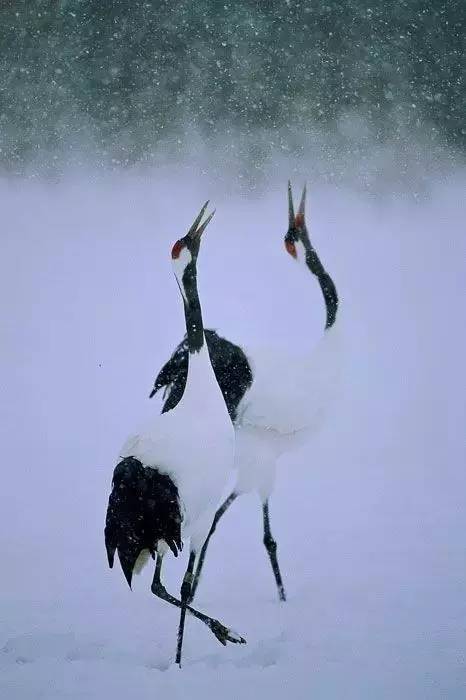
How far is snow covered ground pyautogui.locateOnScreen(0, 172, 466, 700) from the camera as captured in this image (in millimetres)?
1959

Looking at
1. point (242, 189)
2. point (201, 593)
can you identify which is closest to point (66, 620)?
point (201, 593)

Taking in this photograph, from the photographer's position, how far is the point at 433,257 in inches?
85.7

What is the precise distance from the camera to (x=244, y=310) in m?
2.12

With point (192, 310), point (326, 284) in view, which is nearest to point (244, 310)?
point (192, 310)

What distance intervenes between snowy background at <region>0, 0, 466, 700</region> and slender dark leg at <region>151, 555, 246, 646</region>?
29 mm

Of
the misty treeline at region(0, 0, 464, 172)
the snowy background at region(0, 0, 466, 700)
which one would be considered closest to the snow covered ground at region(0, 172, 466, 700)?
the snowy background at region(0, 0, 466, 700)

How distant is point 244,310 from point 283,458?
1.44ft

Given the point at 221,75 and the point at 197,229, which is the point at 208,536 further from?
the point at 221,75

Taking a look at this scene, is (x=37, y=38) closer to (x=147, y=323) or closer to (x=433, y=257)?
(x=147, y=323)

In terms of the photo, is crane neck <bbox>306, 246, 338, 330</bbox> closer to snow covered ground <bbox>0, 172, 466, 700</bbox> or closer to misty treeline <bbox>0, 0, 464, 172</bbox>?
snow covered ground <bbox>0, 172, 466, 700</bbox>

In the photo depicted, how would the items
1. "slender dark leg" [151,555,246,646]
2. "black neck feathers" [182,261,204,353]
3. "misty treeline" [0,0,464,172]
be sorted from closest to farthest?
"slender dark leg" [151,555,246,646] < "black neck feathers" [182,261,204,353] < "misty treeline" [0,0,464,172]

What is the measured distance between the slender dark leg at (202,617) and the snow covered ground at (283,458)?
3 cm

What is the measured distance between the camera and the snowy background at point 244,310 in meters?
1.98

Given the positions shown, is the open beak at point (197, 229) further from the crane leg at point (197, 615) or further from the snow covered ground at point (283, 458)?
the crane leg at point (197, 615)
